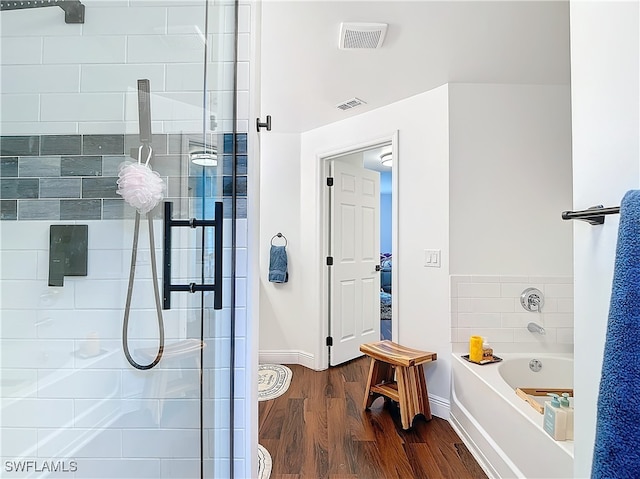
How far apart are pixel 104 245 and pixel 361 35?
163 cm

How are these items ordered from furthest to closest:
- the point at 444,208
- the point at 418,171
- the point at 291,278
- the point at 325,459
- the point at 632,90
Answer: the point at 291,278, the point at 418,171, the point at 444,208, the point at 325,459, the point at 632,90

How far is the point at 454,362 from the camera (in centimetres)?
243

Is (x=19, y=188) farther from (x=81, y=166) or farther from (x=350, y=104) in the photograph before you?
(x=350, y=104)

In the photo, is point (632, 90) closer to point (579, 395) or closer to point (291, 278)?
point (579, 395)

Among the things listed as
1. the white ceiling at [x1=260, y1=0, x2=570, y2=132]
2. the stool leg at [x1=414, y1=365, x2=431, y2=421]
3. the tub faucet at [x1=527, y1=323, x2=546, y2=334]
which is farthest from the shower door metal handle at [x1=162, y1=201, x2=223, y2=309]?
the tub faucet at [x1=527, y1=323, x2=546, y2=334]

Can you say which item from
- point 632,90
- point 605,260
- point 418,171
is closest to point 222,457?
point 605,260

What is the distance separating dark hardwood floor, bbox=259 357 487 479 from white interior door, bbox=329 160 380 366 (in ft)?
2.55

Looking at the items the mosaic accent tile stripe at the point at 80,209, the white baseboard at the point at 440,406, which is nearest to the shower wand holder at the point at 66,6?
the mosaic accent tile stripe at the point at 80,209

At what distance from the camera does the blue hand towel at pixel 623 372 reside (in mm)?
615

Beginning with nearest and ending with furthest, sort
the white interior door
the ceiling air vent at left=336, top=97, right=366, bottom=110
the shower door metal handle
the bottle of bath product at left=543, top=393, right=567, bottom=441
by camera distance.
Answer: the shower door metal handle → the bottle of bath product at left=543, top=393, right=567, bottom=441 → the ceiling air vent at left=336, top=97, right=366, bottom=110 → the white interior door

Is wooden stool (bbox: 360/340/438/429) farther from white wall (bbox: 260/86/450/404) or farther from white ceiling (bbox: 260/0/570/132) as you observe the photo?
white ceiling (bbox: 260/0/570/132)

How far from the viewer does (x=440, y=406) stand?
8.22ft

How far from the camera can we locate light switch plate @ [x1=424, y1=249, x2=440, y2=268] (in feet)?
8.43

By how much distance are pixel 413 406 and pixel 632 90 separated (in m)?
2.11
